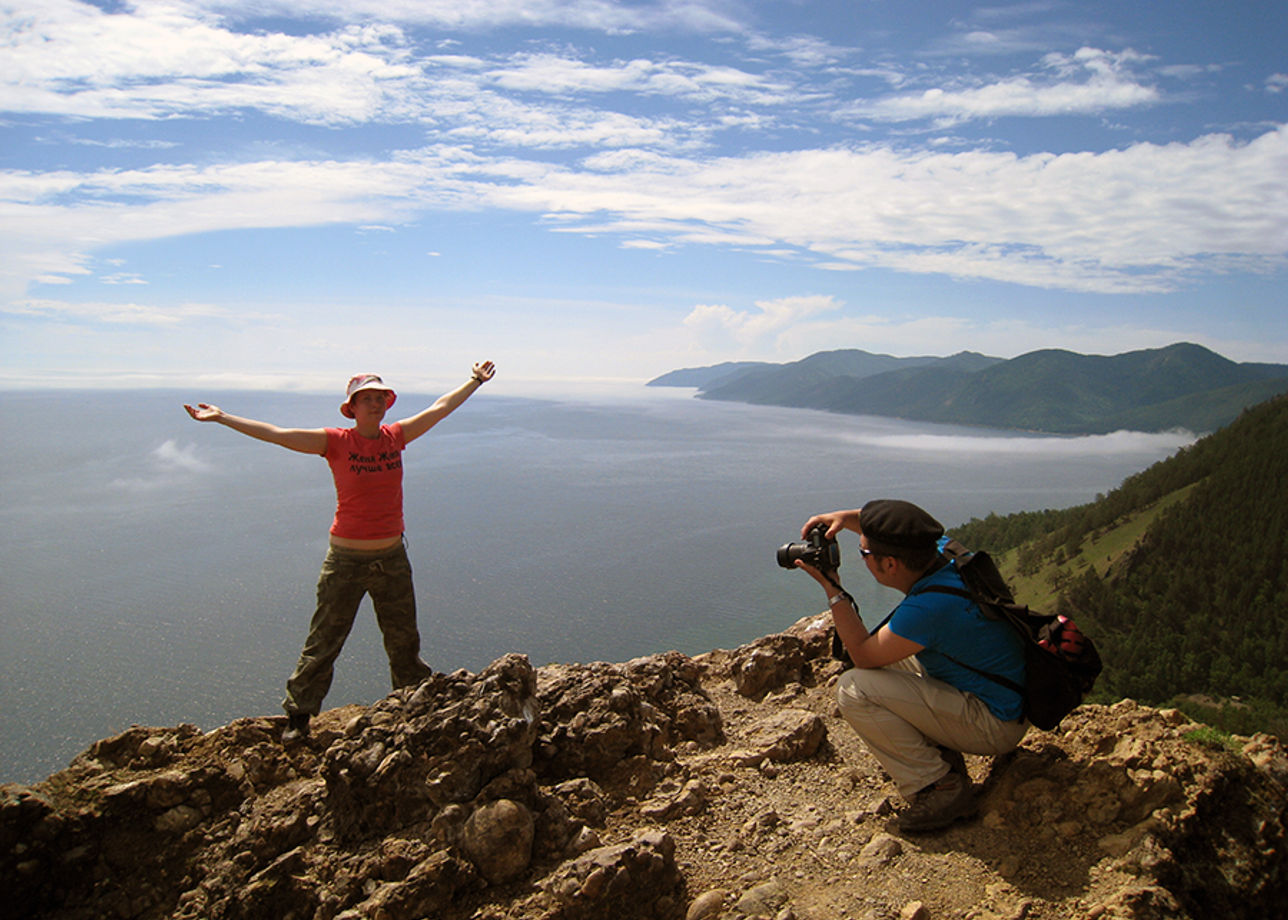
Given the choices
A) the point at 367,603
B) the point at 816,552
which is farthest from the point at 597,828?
the point at 367,603

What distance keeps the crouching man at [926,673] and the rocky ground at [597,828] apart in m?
0.31

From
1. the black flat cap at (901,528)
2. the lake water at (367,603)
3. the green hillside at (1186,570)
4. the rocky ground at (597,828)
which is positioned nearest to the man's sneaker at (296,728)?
the rocky ground at (597,828)

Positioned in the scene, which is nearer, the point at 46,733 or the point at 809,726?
the point at 809,726

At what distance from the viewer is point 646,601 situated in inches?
2442

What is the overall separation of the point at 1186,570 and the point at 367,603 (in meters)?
82.4

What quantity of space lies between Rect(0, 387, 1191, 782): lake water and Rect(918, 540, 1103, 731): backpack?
4488 centimetres

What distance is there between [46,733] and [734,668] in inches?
2064

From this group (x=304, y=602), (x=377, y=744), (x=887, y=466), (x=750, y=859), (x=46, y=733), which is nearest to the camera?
(x=750, y=859)

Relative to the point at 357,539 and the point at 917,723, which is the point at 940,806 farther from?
the point at 357,539

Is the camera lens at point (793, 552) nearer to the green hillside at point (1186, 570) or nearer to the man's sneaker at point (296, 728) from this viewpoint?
the man's sneaker at point (296, 728)

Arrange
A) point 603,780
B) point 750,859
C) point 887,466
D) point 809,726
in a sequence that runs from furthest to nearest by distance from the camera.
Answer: point 887,466 → point 809,726 → point 603,780 → point 750,859

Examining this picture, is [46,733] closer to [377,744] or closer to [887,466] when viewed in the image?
[377,744]

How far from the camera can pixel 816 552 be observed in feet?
15.4

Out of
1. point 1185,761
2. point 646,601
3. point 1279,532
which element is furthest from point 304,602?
point 1279,532
